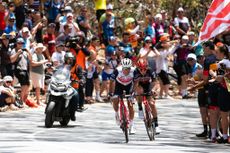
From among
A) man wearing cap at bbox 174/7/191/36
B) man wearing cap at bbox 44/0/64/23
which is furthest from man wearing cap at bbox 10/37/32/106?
man wearing cap at bbox 174/7/191/36

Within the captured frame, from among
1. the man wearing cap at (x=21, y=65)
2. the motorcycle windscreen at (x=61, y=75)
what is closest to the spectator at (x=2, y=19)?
the man wearing cap at (x=21, y=65)

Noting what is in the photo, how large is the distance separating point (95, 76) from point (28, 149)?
497 inches

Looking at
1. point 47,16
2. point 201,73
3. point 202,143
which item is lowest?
point 202,143

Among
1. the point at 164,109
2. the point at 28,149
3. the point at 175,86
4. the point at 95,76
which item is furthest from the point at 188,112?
the point at 28,149

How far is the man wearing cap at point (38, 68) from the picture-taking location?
85.0ft

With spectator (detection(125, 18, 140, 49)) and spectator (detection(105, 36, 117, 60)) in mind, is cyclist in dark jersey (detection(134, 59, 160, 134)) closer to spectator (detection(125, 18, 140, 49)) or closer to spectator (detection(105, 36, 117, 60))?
spectator (detection(105, 36, 117, 60))

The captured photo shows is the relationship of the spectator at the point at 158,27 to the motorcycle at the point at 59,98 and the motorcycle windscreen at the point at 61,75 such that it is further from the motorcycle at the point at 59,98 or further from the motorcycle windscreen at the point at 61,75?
the motorcycle at the point at 59,98

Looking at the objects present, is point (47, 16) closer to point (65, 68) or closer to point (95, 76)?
point (95, 76)

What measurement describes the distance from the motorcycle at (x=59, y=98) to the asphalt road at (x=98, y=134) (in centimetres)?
32

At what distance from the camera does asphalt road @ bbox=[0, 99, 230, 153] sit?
15992 mm

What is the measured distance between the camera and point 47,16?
101 ft

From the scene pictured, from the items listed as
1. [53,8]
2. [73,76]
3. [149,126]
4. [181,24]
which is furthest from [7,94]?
[181,24]

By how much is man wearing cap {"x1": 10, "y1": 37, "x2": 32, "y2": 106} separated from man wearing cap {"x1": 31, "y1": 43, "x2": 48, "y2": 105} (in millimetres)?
507

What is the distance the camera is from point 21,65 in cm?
2531
